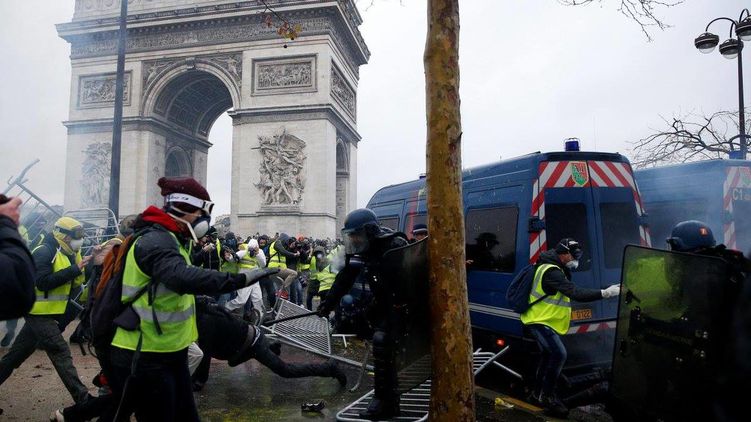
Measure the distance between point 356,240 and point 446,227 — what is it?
1.06m

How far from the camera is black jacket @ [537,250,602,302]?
13.6ft

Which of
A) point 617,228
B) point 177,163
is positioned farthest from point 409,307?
point 177,163

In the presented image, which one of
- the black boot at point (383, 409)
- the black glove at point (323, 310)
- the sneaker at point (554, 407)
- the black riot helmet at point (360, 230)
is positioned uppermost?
the black riot helmet at point (360, 230)

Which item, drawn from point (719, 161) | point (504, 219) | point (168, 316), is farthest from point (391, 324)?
point (719, 161)

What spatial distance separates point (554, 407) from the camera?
4082 mm

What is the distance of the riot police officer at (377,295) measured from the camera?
3168mm

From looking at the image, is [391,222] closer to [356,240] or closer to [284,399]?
[284,399]

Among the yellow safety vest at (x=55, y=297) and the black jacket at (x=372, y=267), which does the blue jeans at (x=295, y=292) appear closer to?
the yellow safety vest at (x=55, y=297)

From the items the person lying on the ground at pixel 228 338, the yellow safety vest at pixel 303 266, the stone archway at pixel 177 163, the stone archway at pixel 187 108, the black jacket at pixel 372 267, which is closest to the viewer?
the black jacket at pixel 372 267

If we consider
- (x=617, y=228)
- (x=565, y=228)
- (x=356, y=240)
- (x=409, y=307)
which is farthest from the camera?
(x=617, y=228)

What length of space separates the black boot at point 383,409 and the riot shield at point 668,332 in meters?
1.36

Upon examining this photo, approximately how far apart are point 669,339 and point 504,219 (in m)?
2.77

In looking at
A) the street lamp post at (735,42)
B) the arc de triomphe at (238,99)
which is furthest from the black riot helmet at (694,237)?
the arc de triomphe at (238,99)

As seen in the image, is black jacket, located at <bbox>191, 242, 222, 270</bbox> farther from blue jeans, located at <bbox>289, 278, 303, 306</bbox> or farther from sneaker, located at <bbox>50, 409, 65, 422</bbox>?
blue jeans, located at <bbox>289, 278, 303, 306</bbox>
